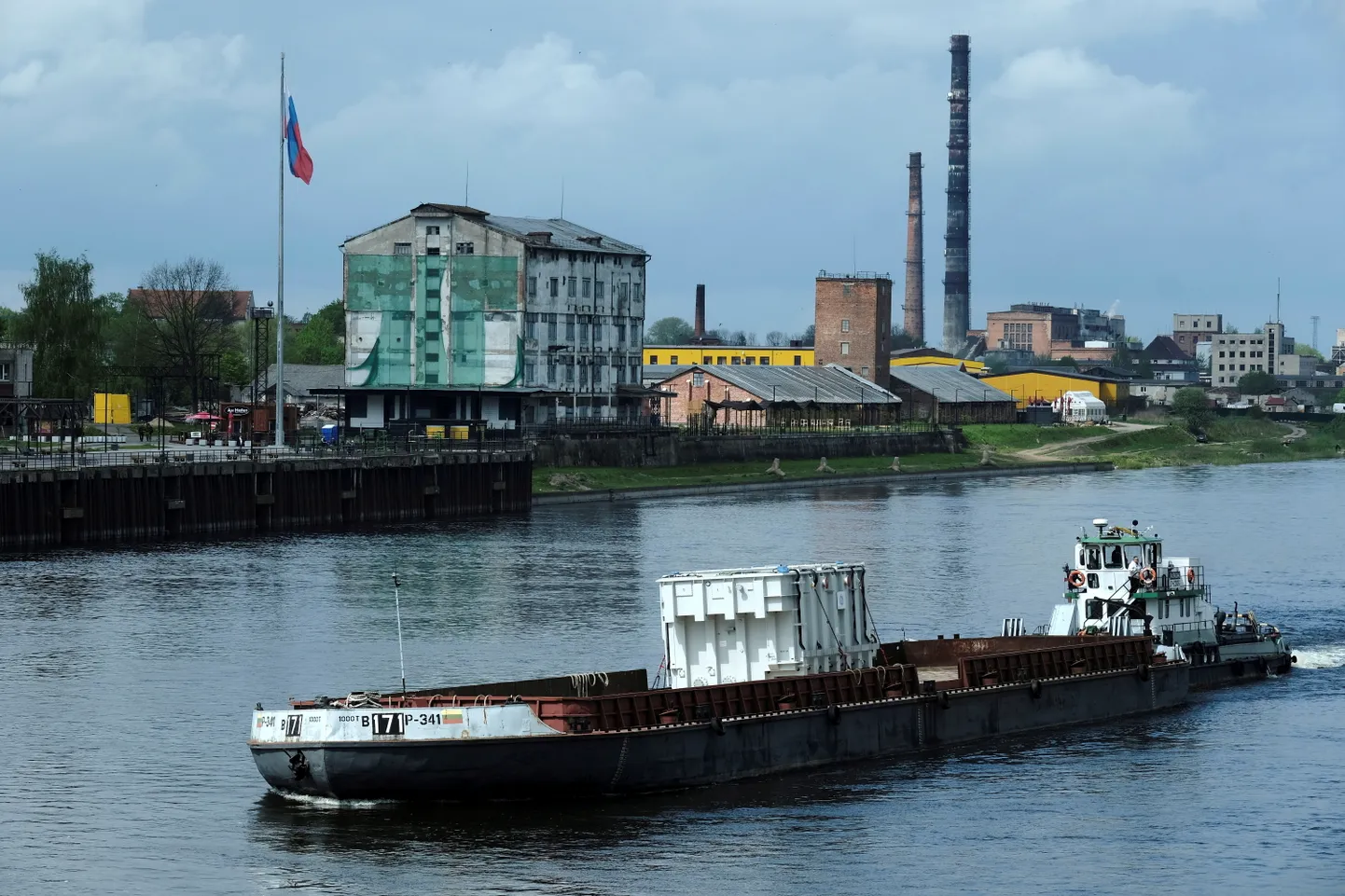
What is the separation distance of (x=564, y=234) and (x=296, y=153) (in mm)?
57040

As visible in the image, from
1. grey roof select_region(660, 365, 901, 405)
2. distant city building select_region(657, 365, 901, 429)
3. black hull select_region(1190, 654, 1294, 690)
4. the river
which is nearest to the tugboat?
black hull select_region(1190, 654, 1294, 690)

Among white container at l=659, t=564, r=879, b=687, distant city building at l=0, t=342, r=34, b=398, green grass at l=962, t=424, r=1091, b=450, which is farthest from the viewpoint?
green grass at l=962, t=424, r=1091, b=450

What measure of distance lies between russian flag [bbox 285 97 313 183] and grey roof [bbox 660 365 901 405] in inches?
3263

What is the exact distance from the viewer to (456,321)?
472 feet

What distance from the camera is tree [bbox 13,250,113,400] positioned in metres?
139

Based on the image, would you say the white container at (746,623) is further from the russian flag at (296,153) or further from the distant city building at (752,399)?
the distant city building at (752,399)

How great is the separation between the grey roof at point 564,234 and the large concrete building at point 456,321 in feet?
1.33

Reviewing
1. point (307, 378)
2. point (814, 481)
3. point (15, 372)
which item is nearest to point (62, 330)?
point (15, 372)

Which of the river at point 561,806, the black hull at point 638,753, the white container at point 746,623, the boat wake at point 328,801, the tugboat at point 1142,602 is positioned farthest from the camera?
the tugboat at point 1142,602

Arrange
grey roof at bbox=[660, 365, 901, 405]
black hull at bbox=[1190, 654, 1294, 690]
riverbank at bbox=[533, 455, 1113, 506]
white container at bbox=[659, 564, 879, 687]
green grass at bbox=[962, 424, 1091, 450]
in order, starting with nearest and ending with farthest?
white container at bbox=[659, 564, 879, 687]
black hull at bbox=[1190, 654, 1294, 690]
riverbank at bbox=[533, 455, 1113, 506]
grey roof at bbox=[660, 365, 901, 405]
green grass at bbox=[962, 424, 1091, 450]

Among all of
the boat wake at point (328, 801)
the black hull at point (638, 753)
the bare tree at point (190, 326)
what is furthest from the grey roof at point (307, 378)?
the boat wake at point (328, 801)

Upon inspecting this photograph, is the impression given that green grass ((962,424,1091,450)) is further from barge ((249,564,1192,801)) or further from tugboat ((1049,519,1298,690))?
barge ((249,564,1192,801))

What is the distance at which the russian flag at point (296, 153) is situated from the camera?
9600 cm

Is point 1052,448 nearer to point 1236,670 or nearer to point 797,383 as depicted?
point 797,383
